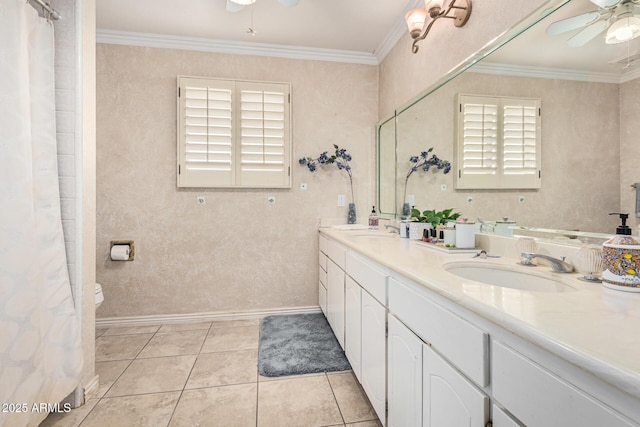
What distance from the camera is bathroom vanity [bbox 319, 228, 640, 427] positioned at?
50 cm

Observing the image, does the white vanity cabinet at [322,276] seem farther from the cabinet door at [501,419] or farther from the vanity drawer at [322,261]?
the cabinet door at [501,419]

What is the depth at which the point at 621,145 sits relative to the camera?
958mm

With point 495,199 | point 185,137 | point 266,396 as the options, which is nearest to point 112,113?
point 185,137

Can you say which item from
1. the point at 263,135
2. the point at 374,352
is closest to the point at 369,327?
the point at 374,352

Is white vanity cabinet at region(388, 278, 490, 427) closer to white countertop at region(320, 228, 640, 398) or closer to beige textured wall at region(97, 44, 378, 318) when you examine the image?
white countertop at region(320, 228, 640, 398)

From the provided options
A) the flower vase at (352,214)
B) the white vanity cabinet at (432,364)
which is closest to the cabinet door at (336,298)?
the flower vase at (352,214)

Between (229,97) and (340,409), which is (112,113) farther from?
(340,409)

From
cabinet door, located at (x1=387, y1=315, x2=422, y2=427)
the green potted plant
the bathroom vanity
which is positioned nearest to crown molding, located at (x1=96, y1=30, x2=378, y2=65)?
the green potted plant

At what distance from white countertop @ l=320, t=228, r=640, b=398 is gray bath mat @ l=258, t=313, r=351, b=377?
1.22 meters

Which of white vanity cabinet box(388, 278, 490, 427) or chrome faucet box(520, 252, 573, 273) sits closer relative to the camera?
white vanity cabinet box(388, 278, 490, 427)

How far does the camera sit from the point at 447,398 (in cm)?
86

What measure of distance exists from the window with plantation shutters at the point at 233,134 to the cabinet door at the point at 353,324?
132cm

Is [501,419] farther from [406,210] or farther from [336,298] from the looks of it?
[406,210]

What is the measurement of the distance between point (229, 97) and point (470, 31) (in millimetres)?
1925
